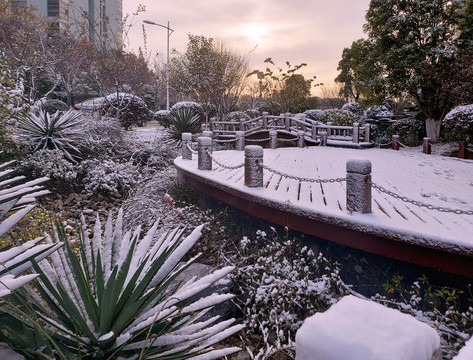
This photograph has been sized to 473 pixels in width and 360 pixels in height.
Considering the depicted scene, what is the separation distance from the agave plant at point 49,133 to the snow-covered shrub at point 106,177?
22.5 inches

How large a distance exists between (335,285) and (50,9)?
6481cm

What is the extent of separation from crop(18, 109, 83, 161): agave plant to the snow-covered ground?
3354 mm

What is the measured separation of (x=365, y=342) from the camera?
1012mm

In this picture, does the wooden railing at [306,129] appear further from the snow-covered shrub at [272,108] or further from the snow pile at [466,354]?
the snow pile at [466,354]

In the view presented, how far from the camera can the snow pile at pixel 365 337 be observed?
1.00 m

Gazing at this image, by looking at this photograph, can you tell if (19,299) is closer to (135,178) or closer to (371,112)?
(135,178)

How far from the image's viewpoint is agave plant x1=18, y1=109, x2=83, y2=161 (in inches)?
405

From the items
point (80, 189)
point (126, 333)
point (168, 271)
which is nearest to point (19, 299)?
point (126, 333)

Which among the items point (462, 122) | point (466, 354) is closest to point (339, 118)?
point (462, 122)

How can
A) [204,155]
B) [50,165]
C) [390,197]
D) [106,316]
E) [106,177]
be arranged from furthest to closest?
1. [106,177]
2. [50,165]
3. [204,155]
4. [390,197]
5. [106,316]

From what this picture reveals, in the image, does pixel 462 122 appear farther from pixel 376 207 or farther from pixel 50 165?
pixel 50 165

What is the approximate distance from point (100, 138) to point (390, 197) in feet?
31.5

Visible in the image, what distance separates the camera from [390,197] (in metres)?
5.82

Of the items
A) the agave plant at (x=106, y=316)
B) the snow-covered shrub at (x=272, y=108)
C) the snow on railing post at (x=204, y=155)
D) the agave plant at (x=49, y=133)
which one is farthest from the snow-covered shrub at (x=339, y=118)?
the agave plant at (x=106, y=316)
